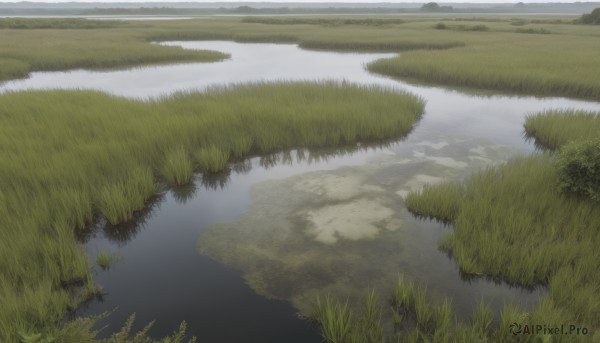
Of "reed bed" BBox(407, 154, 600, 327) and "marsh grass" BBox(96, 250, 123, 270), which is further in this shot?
"marsh grass" BBox(96, 250, 123, 270)

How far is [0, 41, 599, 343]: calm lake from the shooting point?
356cm

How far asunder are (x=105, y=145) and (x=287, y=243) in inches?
157

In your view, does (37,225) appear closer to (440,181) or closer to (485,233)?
(485,233)

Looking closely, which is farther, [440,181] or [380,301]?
[440,181]

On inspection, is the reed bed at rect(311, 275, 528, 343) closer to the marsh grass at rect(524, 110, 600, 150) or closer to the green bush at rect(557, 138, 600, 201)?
the green bush at rect(557, 138, 600, 201)

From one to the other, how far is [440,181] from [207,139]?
457cm

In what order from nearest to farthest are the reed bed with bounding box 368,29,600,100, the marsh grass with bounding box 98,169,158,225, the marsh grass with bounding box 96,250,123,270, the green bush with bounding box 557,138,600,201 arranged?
the marsh grass with bounding box 96,250,123,270, the green bush with bounding box 557,138,600,201, the marsh grass with bounding box 98,169,158,225, the reed bed with bounding box 368,29,600,100

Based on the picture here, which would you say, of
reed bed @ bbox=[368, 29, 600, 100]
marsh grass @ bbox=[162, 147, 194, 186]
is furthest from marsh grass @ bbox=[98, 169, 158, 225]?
reed bed @ bbox=[368, 29, 600, 100]

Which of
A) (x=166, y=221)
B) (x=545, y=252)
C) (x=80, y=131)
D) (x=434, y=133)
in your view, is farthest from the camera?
(x=434, y=133)

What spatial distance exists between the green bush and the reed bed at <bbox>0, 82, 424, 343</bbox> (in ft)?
13.5

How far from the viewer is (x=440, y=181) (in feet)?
20.7

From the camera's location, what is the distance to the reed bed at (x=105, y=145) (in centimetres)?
370

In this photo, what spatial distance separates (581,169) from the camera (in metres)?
4.82

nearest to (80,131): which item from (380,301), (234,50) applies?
(380,301)
